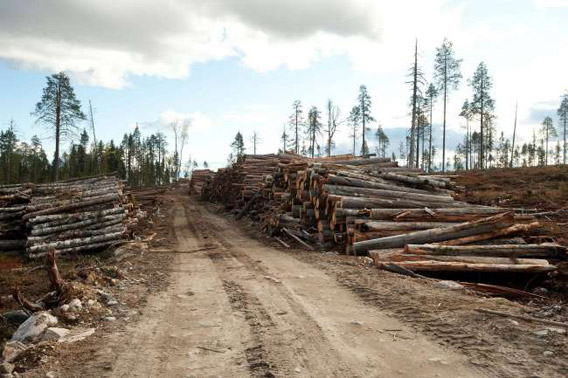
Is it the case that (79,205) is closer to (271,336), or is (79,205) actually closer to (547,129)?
(271,336)

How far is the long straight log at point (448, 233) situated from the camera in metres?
10.2

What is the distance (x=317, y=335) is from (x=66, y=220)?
38.6 feet

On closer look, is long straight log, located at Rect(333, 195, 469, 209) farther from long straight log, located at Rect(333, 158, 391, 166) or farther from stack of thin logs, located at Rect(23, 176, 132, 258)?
stack of thin logs, located at Rect(23, 176, 132, 258)

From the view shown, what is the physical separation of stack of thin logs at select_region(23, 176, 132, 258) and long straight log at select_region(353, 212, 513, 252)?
8.91 metres

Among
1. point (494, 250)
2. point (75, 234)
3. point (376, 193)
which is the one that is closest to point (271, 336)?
point (494, 250)

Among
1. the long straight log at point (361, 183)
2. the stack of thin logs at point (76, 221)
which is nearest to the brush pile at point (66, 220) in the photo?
the stack of thin logs at point (76, 221)

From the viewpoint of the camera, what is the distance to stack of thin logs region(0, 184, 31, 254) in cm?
1476

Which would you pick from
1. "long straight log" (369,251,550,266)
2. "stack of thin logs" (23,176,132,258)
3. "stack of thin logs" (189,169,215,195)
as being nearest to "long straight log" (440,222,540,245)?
"long straight log" (369,251,550,266)

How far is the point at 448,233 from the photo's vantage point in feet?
33.6

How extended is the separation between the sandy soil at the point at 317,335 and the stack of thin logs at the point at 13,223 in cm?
972

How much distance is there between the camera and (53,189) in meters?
17.0

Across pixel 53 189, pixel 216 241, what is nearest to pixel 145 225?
pixel 53 189

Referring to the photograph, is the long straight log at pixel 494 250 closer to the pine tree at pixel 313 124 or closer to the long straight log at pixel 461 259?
the long straight log at pixel 461 259

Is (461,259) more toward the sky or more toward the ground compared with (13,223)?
more toward the ground
